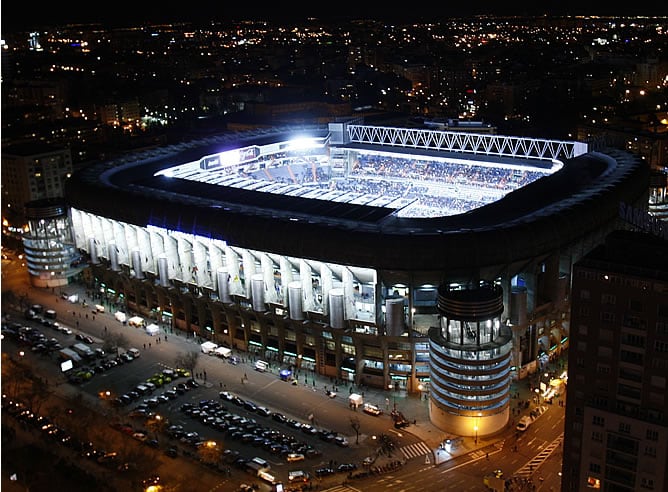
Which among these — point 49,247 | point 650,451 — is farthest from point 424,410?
point 49,247

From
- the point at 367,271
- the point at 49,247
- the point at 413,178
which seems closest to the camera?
the point at 367,271

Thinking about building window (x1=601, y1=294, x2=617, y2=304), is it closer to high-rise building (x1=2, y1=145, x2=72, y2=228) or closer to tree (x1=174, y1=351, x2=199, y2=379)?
tree (x1=174, y1=351, x2=199, y2=379)

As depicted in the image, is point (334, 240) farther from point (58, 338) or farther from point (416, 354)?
point (58, 338)

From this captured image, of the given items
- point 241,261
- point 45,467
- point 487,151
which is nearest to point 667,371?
point 45,467

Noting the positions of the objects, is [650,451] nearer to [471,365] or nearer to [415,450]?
[471,365]

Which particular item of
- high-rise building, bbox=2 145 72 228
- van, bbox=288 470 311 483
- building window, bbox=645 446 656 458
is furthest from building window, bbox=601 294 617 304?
high-rise building, bbox=2 145 72 228

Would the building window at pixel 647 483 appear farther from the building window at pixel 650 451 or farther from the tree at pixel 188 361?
the tree at pixel 188 361
